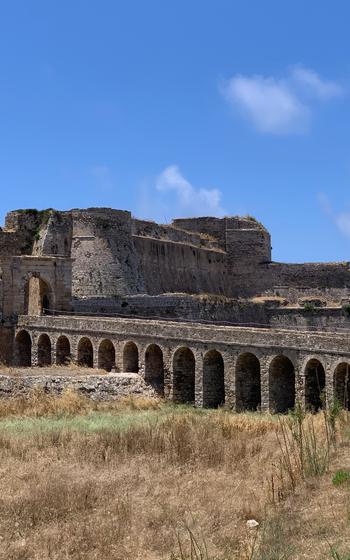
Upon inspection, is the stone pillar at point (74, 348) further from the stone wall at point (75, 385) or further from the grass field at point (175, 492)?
the grass field at point (175, 492)

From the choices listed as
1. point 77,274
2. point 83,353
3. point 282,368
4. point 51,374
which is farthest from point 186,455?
point 77,274

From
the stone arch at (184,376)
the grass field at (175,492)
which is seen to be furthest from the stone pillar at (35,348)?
the grass field at (175,492)

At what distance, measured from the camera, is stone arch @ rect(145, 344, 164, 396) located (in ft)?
97.8

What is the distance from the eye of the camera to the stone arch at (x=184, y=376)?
28469mm

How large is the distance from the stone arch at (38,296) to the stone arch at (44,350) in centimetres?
350

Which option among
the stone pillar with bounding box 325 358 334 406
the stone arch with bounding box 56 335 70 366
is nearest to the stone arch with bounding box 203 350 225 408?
the stone pillar with bounding box 325 358 334 406

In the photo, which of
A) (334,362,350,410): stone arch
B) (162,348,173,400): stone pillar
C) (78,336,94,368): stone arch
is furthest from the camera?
(78,336,94,368): stone arch

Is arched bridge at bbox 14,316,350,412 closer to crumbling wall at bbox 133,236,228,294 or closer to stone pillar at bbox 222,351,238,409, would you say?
stone pillar at bbox 222,351,238,409

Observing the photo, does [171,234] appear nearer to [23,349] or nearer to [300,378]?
[23,349]

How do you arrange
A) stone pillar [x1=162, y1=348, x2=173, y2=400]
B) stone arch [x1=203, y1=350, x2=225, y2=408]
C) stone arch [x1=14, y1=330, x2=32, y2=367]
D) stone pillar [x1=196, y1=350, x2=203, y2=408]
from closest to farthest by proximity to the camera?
stone pillar [x1=196, y1=350, x2=203, y2=408] < stone arch [x1=203, y1=350, x2=225, y2=408] < stone pillar [x1=162, y1=348, x2=173, y2=400] < stone arch [x1=14, y1=330, x2=32, y2=367]

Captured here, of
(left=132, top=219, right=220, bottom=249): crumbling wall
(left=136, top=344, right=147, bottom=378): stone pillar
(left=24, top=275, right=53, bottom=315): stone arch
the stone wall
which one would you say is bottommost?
the stone wall

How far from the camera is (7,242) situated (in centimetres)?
4441

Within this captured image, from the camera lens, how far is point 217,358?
27.5 metres

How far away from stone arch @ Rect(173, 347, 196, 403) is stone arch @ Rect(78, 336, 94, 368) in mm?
6117
